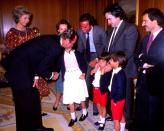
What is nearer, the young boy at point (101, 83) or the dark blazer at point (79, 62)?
the young boy at point (101, 83)

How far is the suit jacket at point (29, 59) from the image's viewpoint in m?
3.10

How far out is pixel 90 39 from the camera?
3.99m

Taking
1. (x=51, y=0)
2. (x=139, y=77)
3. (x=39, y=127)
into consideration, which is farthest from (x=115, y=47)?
(x=51, y=0)

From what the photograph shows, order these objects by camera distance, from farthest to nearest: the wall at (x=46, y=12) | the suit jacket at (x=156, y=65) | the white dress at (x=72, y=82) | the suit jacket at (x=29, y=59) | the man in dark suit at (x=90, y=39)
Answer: the wall at (x=46, y=12) < the man in dark suit at (x=90, y=39) < the white dress at (x=72, y=82) < the suit jacket at (x=29, y=59) < the suit jacket at (x=156, y=65)

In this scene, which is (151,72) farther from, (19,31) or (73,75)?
(19,31)

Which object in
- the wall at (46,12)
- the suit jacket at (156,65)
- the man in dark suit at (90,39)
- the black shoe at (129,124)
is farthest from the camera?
the wall at (46,12)

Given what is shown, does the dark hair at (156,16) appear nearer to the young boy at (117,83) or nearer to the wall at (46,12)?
the young boy at (117,83)

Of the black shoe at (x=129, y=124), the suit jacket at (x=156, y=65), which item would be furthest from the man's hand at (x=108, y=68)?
the black shoe at (x=129, y=124)

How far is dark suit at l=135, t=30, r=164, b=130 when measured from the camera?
9.25ft

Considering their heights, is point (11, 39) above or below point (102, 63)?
above

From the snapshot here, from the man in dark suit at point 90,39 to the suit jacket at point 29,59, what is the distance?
2.80 feet

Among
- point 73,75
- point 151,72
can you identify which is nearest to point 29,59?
point 73,75

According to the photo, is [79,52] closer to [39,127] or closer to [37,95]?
[37,95]

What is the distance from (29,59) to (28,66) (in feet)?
0.30
